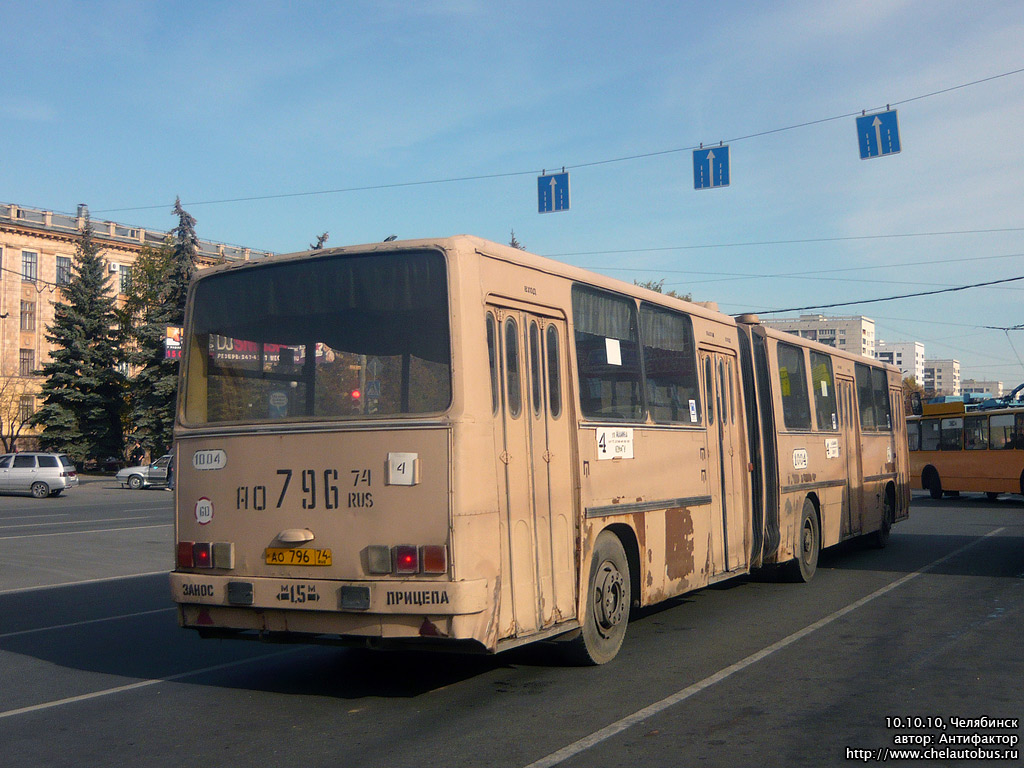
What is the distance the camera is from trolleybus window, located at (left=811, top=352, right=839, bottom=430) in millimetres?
14874

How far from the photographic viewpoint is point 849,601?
1169 cm

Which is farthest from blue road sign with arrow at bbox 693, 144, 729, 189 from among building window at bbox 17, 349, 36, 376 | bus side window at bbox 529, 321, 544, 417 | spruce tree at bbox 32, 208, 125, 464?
building window at bbox 17, 349, 36, 376

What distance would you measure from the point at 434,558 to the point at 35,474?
36.9 metres

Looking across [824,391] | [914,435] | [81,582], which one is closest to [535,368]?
[824,391]

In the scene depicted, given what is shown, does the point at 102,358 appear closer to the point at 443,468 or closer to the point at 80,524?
the point at 80,524

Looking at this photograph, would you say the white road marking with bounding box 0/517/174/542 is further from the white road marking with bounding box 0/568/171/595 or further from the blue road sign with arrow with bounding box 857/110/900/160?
the blue road sign with arrow with bounding box 857/110/900/160

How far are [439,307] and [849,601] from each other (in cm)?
716

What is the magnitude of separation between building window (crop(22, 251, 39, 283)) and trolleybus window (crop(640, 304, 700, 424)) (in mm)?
73840

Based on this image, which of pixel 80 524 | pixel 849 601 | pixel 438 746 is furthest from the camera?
pixel 80 524

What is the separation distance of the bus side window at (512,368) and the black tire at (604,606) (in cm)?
154

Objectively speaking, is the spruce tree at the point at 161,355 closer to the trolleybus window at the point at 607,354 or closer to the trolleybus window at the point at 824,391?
the trolleybus window at the point at 824,391

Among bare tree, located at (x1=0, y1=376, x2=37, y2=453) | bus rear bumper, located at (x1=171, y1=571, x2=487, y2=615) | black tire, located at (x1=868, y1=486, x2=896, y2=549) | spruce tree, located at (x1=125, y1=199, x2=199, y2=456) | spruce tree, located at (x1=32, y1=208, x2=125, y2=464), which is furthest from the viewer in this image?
bare tree, located at (x1=0, y1=376, x2=37, y2=453)

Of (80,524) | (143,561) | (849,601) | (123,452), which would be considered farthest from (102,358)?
(849,601)

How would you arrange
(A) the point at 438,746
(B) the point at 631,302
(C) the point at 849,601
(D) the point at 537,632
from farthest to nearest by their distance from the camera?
(C) the point at 849,601 → (B) the point at 631,302 → (D) the point at 537,632 → (A) the point at 438,746
